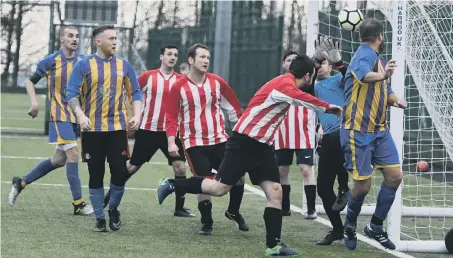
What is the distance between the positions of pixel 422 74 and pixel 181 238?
285 cm

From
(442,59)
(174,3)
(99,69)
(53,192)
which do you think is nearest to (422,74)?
(442,59)

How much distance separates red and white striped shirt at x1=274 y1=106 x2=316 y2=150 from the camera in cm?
1008

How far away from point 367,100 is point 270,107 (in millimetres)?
793

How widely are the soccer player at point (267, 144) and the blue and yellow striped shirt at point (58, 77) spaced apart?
2.72 metres

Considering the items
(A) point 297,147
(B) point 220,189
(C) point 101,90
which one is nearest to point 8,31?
A: (A) point 297,147

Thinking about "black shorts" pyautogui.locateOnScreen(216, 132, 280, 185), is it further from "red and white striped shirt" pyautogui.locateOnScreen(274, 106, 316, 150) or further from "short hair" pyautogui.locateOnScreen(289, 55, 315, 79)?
"red and white striped shirt" pyautogui.locateOnScreen(274, 106, 316, 150)

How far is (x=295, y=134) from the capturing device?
10.1 m

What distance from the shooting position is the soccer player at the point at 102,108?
821 centimetres

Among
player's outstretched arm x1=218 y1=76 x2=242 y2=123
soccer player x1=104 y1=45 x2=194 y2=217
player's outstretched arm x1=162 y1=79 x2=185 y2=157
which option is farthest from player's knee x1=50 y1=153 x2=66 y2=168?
player's outstretched arm x1=218 y1=76 x2=242 y2=123

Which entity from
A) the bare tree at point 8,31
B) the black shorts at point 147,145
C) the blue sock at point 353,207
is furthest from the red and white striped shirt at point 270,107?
the bare tree at point 8,31

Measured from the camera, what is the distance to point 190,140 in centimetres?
849

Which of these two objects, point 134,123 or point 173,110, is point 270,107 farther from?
point 173,110

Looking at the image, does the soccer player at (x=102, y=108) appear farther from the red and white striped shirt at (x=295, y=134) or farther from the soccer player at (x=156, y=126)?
the red and white striped shirt at (x=295, y=134)

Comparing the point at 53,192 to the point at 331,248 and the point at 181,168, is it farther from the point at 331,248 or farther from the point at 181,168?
the point at 331,248
